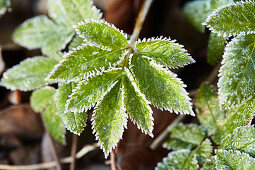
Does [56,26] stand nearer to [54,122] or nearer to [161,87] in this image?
[54,122]

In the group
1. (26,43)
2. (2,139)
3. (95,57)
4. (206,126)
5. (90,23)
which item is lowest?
(2,139)

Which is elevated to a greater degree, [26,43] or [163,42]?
[163,42]

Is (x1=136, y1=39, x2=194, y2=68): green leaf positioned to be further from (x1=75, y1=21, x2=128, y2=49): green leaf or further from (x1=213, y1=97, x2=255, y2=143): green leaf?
(x1=213, y1=97, x2=255, y2=143): green leaf

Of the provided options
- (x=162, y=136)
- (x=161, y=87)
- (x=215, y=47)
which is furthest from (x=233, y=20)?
(x=162, y=136)

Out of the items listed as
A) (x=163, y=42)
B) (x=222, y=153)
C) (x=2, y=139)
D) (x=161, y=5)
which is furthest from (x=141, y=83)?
(x=2, y=139)

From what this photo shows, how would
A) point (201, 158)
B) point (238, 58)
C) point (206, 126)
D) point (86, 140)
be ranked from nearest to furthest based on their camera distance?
1. point (238, 58)
2. point (201, 158)
3. point (206, 126)
4. point (86, 140)

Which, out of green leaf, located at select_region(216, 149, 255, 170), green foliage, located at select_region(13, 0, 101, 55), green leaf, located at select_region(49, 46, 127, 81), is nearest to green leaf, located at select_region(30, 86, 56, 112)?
green foliage, located at select_region(13, 0, 101, 55)

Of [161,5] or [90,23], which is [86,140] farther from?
[161,5]
